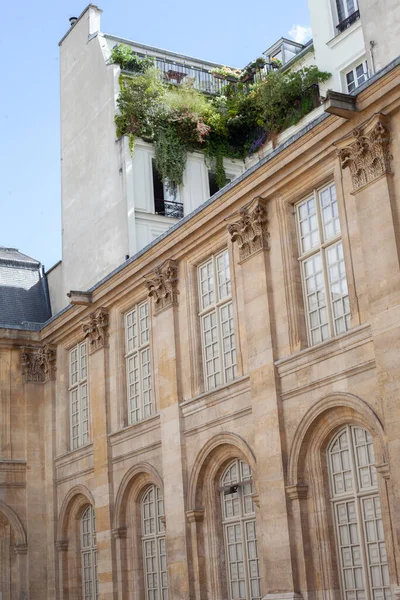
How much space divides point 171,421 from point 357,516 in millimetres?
6051

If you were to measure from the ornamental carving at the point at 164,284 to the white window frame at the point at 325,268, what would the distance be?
4.22 meters

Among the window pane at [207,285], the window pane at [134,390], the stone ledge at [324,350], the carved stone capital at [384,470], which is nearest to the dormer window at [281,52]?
the window pane at [207,285]

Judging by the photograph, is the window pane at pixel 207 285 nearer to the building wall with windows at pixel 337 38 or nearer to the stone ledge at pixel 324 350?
the stone ledge at pixel 324 350

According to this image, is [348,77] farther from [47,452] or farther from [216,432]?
[47,452]

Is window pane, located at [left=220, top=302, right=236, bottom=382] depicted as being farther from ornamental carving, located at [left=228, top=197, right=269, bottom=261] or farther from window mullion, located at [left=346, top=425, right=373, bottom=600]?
window mullion, located at [left=346, top=425, right=373, bottom=600]

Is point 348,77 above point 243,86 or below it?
below

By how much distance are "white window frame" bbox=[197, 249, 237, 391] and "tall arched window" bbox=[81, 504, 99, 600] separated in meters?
6.66

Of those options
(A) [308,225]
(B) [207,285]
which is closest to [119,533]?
(B) [207,285]

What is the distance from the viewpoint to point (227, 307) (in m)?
21.5

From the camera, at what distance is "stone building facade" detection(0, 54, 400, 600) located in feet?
56.5

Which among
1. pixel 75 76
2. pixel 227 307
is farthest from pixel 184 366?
pixel 75 76

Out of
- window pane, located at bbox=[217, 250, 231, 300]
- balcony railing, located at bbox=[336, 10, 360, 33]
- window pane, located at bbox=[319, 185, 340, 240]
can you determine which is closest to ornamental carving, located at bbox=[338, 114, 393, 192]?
window pane, located at bbox=[319, 185, 340, 240]

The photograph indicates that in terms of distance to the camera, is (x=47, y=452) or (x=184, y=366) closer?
(x=184, y=366)

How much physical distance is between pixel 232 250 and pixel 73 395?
28.2 feet
